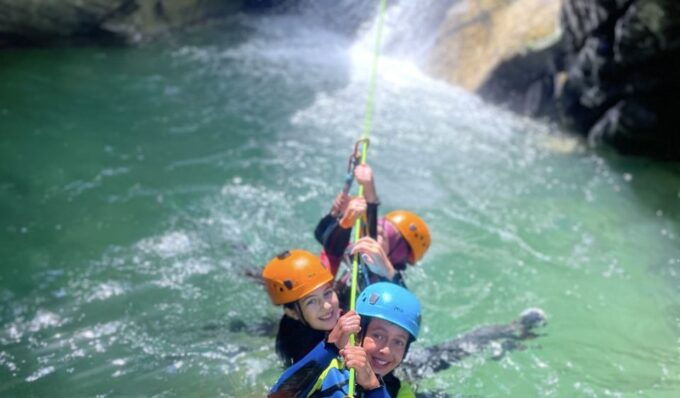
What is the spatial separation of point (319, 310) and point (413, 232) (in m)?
1.34

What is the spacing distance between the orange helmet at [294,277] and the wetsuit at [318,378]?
584 mm

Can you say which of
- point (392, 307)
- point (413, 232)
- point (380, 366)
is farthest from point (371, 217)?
point (380, 366)

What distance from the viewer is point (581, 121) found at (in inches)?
383

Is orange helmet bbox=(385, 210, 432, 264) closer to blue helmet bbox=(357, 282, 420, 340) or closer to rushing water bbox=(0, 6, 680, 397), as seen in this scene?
rushing water bbox=(0, 6, 680, 397)

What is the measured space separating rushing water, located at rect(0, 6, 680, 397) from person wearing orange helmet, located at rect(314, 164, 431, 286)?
0.85 meters

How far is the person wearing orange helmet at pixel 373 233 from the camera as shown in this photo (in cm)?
415

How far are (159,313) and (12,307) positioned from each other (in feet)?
3.93

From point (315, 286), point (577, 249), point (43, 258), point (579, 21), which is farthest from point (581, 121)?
point (43, 258)

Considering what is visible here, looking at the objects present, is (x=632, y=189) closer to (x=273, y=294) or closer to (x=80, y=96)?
(x=273, y=294)

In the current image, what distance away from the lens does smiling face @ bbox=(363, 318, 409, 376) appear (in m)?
3.16

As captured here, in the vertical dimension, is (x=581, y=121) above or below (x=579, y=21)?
below

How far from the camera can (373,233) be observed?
459 centimetres

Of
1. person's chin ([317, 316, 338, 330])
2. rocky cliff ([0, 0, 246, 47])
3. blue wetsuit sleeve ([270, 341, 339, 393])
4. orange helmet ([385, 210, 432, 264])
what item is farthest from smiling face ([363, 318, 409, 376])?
rocky cliff ([0, 0, 246, 47])

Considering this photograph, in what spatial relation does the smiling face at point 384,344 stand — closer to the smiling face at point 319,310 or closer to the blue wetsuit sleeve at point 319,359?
the blue wetsuit sleeve at point 319,359
